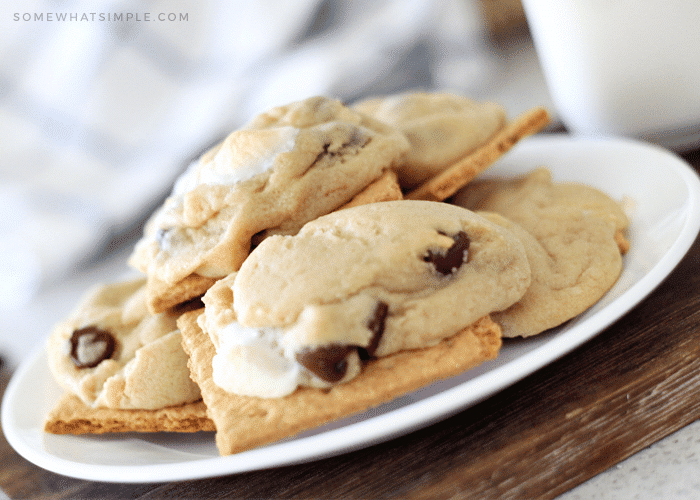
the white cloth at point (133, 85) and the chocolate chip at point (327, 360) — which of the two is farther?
the white cloth at point (133, 85)

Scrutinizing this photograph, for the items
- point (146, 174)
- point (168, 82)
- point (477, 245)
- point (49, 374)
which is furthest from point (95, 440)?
point (168, 82)

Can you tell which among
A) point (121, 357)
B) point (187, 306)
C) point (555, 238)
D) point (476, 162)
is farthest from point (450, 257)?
point (121, 357)

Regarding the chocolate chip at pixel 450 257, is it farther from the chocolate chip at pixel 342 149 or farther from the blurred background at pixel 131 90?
the blurred background at pixel 131 90

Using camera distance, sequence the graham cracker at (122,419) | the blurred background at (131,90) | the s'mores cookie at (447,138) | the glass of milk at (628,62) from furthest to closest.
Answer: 1. the blurred background at (131,90)
2. the glass of milk at (628,62)
3. the s'mores cookie at (447,138)
4. the graham cracker at (122,419)

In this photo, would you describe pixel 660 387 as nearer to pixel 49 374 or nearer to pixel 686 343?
pixel 686 343

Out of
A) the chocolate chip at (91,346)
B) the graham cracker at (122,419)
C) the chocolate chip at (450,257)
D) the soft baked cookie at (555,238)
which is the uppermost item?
the chocolate chip at (450,257)

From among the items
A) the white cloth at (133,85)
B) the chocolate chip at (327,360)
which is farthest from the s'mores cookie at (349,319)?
the white cloth at (133,85)

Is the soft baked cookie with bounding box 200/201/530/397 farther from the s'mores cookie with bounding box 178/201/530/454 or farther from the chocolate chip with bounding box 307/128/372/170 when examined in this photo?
the chocolate chip with bounding box 307/128/372/170

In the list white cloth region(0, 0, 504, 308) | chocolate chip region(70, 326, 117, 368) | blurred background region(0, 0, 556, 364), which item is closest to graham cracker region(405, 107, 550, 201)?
chocolate chip region(70, 326, 117, 368)
